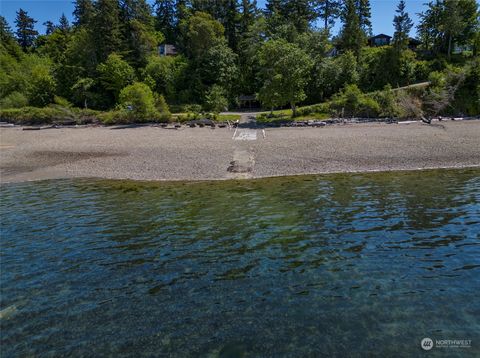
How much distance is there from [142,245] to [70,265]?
2562 millimetres

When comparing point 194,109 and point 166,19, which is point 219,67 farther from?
point 166,19

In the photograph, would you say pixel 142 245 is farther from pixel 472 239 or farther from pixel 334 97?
pixel 334 97

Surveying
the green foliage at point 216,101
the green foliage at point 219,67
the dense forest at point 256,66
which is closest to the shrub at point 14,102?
the dense forest at point 256,66

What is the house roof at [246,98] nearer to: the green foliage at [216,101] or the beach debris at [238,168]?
the green foliage at [216,101]

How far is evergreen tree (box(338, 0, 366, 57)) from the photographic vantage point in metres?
61.8

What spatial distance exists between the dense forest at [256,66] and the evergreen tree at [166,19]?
373 inches

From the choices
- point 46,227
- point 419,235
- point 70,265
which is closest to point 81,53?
point 46,227

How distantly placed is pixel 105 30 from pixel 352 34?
167 feet

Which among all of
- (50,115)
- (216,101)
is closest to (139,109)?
(216,101)

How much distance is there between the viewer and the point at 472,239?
38.9ft

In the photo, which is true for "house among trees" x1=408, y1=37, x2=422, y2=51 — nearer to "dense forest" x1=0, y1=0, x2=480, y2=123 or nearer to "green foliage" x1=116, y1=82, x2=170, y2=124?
"dense forest" x1=0, y1=0, x2=480, y2=123

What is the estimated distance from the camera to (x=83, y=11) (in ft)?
268

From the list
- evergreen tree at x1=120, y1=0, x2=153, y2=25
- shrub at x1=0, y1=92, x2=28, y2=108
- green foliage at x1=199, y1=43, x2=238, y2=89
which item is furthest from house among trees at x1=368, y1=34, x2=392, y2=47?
shrub at x1=0, y1=92, x2=28, y2=108

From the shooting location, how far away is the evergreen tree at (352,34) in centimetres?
6175
